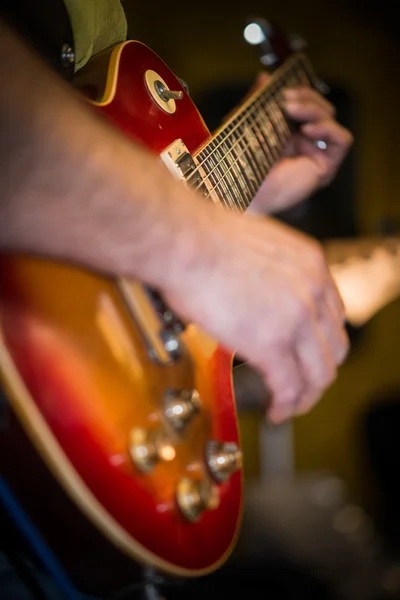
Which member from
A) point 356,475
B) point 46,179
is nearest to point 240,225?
point 46,179

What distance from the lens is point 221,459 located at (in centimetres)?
53

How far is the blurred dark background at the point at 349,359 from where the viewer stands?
1758mm

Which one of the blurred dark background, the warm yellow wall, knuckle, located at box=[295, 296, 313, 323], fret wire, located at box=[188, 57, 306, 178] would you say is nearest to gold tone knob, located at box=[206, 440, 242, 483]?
knuckle, located at box=[295, 296, 313, 323]

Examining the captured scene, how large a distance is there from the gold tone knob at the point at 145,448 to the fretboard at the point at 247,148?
26 cm

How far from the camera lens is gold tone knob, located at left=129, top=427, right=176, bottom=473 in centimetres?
43

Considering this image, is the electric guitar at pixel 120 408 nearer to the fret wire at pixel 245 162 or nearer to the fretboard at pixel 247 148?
the fretboard at pixel 247 148

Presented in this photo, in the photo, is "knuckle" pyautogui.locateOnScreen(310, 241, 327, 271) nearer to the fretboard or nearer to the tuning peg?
the fretboard

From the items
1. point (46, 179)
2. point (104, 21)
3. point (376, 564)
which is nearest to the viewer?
point (46, 179)

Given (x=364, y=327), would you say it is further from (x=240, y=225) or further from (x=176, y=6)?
(x=240, y=225)

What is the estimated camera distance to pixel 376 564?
1766 millimetres

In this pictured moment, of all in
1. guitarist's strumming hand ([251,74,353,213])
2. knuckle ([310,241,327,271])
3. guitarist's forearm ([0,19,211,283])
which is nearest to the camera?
guitarist's forearm ([0,19,211,283])

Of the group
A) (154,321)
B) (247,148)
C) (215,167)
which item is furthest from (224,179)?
(154,321)

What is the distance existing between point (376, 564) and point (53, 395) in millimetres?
1695

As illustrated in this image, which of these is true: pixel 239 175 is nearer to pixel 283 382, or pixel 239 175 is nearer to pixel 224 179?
pixel 224 179
